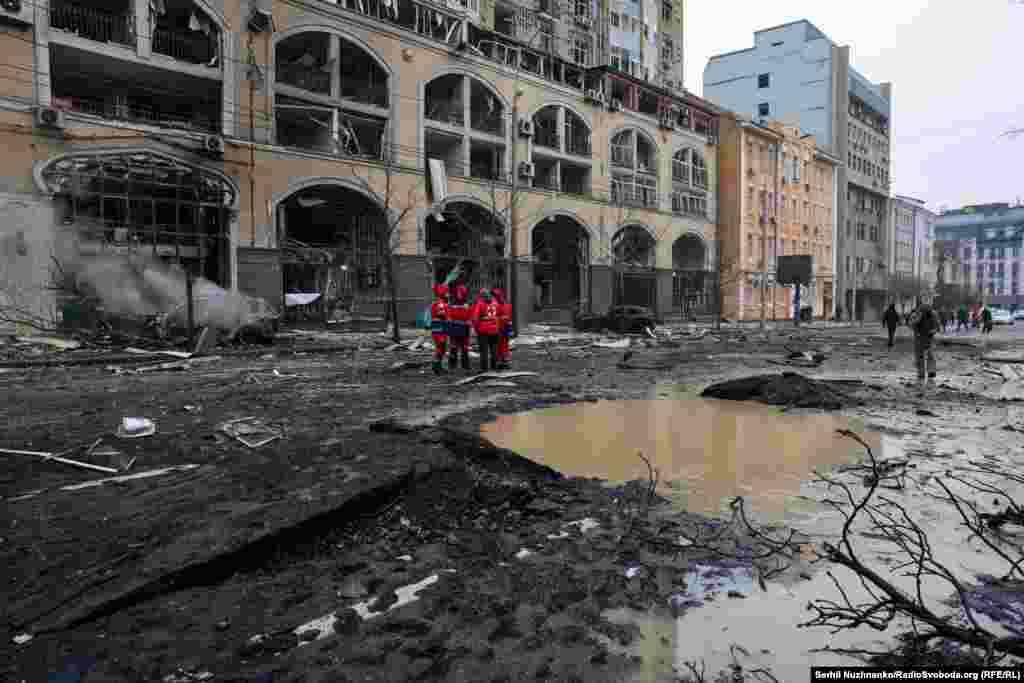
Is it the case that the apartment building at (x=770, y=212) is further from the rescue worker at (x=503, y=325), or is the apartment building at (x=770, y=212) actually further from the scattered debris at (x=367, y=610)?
the scattered debris at (x=367, y=610)

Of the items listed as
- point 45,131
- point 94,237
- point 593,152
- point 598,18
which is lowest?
point 94,237

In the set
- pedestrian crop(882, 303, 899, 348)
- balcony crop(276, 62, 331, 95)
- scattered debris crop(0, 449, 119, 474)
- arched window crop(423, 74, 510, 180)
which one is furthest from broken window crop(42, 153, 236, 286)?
pedestrian crop(882, 303, 899, 348)

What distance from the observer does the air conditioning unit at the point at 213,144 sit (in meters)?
24.7

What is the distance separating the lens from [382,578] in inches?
132

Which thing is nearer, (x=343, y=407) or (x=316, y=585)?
(x=316, y=585)

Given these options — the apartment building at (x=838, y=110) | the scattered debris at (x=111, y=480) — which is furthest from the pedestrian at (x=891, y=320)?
the apartment building at (x=838, y=110)

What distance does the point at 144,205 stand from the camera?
26.0 metres

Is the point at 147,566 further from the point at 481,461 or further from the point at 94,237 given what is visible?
the point at 94,237

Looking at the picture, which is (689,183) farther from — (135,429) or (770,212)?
(135,429)

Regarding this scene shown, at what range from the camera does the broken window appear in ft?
72.7

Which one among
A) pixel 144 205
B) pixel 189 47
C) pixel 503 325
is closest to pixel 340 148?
pixel 189 47

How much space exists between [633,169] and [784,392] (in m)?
38.5

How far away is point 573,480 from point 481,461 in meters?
0.81

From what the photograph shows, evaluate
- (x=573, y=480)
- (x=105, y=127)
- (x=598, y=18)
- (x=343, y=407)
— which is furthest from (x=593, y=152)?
(x=573, y=480)
